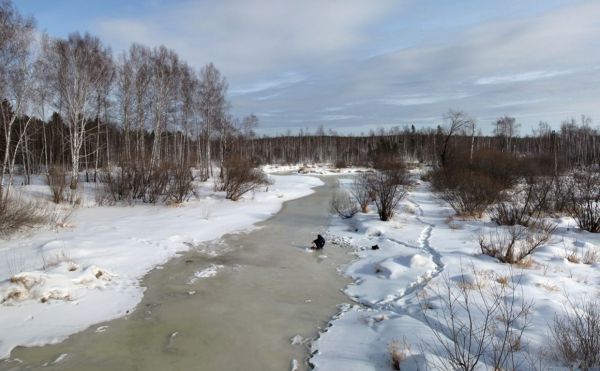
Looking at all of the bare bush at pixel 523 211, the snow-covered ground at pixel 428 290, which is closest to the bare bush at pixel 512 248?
the snow-covered ground at pixel 428 290

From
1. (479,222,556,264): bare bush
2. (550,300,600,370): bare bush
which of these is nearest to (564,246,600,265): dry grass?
(479,222,556,264): bare bush

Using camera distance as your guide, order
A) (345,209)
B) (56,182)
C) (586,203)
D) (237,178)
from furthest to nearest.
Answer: (237,178)
(345,209)
(56,182)
(586,203)

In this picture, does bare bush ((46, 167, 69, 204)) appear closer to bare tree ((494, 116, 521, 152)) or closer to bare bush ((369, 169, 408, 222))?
bare bush ((369, 169, 408, 222))

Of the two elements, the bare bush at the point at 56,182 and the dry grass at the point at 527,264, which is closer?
the dry grass at the point at 527,264

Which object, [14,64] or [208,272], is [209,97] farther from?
[208,272]

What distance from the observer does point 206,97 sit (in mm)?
33188

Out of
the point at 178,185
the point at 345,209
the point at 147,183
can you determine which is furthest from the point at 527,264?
the point at 147,183

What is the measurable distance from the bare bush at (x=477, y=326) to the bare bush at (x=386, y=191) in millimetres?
7588

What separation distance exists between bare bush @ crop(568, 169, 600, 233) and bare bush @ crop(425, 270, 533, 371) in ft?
24.4

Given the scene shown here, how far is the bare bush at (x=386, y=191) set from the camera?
15430 mm

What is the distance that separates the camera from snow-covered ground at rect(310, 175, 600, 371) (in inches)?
201

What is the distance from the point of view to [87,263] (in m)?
8.86

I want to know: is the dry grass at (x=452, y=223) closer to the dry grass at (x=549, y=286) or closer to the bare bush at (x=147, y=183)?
the dry grass at (x=549, y=286)

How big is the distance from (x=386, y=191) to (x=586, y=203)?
22.2ft
